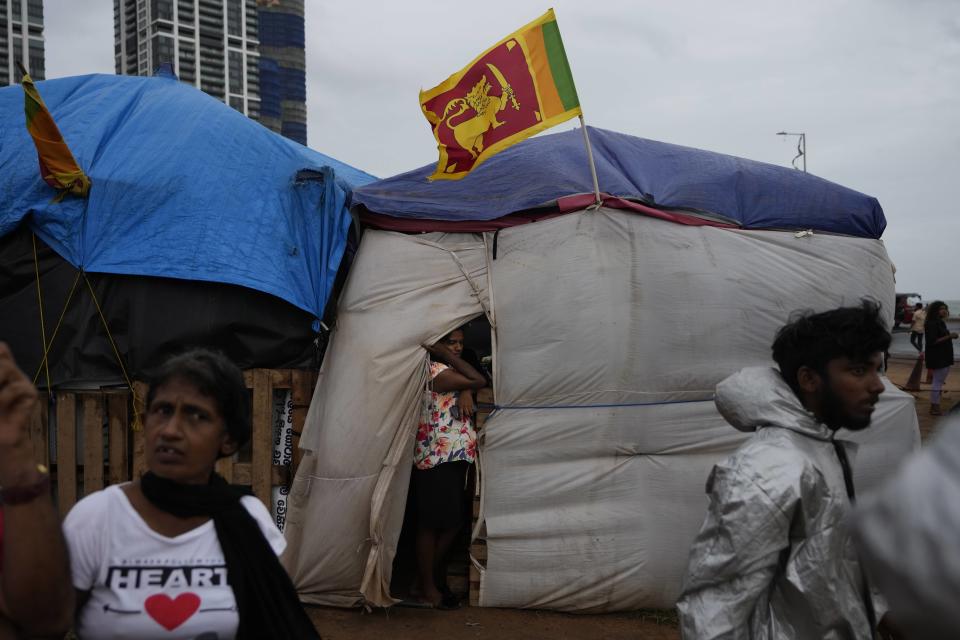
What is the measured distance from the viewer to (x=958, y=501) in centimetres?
96

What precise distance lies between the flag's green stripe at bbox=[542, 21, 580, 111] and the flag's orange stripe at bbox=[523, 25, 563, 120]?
0.09ft

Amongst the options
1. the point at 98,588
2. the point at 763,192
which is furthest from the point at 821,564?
the point at 763,192

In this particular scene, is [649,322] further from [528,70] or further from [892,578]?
[892,578]

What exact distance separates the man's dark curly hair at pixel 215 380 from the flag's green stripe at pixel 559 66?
12.4 feet

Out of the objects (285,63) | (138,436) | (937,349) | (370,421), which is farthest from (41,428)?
(285,63)

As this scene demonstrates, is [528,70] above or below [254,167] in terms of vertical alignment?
above

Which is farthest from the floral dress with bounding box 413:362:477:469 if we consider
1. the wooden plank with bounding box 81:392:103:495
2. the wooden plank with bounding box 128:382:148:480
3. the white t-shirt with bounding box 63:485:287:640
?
the white t-shirt with bounding box 63:485:287:640

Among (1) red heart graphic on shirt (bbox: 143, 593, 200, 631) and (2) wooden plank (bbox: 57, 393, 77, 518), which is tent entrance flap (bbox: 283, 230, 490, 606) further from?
(1) red heart graphic on shirt (bbox: 143, 593, 200, 631)

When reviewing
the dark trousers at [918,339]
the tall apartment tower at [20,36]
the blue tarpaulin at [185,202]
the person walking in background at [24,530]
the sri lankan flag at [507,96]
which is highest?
the tall apartment tower at [20,36]

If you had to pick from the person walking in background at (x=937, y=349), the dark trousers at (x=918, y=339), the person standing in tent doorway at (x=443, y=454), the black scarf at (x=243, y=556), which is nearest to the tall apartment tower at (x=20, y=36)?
the dark trousers at (x=918, y=339)

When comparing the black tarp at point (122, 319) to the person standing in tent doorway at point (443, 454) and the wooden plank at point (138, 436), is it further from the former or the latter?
the person standing in tent doorway at point (443, 454)

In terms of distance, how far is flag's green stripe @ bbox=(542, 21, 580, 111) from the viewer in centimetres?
570

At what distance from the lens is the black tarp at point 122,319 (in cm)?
570

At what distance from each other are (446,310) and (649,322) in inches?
53.2
